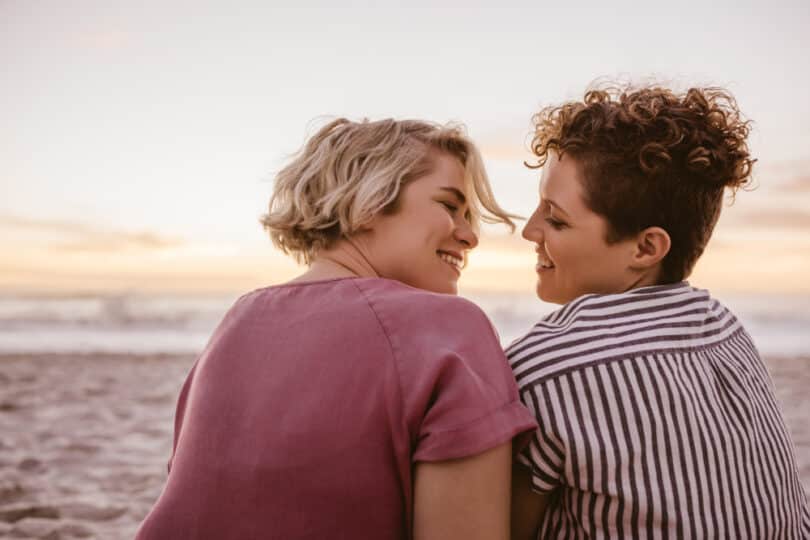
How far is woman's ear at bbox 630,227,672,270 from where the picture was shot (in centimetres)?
202

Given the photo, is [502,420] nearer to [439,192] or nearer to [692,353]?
[692,353]

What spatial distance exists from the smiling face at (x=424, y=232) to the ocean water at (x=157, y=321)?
449 inches

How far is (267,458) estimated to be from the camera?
1544 mm

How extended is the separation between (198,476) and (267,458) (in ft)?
0.71

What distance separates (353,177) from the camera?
2.12 meters

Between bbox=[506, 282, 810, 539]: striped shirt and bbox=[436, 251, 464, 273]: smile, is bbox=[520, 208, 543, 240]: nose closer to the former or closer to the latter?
bbox=[436, 251, 464, 273]: smile

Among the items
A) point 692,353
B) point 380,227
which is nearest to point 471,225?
point 380,227

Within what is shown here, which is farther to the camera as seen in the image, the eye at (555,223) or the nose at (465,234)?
the nose at (465,234)

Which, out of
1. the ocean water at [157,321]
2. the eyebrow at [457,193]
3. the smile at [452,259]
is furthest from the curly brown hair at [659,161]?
the ocean water at [157,321]

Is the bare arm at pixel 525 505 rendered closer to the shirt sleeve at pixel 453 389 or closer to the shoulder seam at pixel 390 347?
the shirt sleeve at pixel 453 389

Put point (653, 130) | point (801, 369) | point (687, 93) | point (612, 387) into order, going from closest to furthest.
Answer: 1. point (612, 387)
2. point (653, 130)
3. point (687, 93)
4. point (801, 369)

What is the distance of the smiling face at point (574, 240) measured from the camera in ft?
6.86

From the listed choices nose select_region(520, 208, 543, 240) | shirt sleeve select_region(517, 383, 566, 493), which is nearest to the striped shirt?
shirt sleeve select_region(517, 383, 566, 493)

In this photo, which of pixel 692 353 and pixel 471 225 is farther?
pixel 471 225
